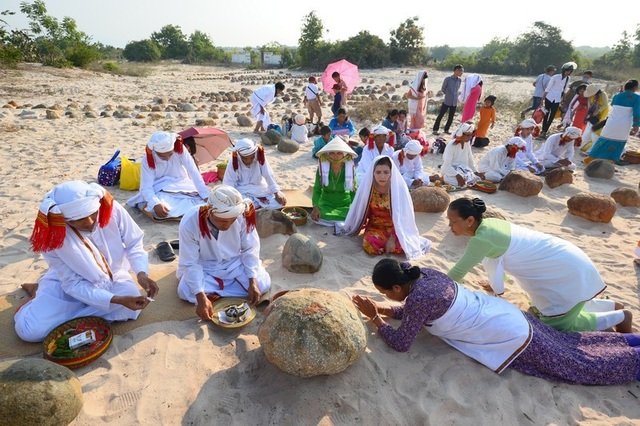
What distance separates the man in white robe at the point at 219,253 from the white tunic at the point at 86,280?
41 cm

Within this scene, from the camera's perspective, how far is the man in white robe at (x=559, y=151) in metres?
7.84

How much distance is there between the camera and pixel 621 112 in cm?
796

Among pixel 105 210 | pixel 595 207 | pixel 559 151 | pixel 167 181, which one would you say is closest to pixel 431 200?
pixel 595 207

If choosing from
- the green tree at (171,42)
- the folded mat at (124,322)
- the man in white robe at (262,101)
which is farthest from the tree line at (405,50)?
the folded mat at (124,322)

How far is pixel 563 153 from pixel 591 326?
6094 millimetres

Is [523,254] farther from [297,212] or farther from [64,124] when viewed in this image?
[64,124]

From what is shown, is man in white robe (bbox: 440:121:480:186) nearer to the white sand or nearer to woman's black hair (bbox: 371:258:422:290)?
the white sand

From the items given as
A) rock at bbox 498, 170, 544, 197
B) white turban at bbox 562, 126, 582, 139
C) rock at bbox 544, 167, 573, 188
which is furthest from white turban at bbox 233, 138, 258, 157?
white turban at bbox 562, 126, 582, 139

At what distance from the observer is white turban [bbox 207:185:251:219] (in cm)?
301

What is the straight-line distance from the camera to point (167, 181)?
5.45 meters

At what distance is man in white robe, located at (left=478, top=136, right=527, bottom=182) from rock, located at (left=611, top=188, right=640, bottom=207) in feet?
5.72

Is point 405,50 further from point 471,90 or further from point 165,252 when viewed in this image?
point 165,252

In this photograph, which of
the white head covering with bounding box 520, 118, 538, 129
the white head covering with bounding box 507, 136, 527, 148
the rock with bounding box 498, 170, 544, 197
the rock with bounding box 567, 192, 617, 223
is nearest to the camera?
the rock with bounding box 567, 192, 617, 223

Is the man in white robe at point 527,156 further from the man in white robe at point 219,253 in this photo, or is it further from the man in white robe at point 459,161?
the man in white robe at point 219,253
